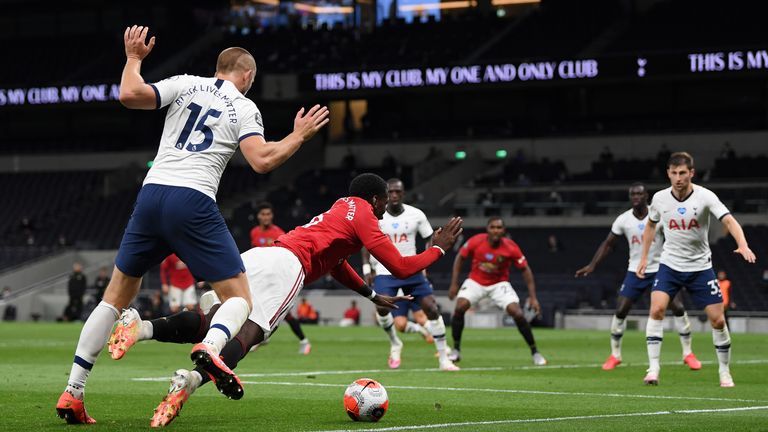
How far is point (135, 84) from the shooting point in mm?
8727

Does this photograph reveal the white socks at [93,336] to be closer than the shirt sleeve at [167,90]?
No

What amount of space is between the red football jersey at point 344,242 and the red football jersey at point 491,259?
889cm

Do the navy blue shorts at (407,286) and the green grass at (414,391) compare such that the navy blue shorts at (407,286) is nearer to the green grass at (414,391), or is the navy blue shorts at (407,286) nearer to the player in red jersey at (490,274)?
the player in red jersey at (490,274)

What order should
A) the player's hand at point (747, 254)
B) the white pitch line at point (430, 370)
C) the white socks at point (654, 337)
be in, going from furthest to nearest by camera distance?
the white pitch line at point (430, 370), the white socks at point (654, 337), the player's hand at point (747, 254)

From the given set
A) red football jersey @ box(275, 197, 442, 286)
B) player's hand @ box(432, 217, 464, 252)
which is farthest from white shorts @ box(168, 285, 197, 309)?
player's hand @ box(432, 217, 464, 252)

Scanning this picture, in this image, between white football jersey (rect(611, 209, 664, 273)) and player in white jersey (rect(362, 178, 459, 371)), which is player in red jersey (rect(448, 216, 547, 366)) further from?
white football jersey (rect(611, 209, 664, 273))

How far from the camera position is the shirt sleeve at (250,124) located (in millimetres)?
8844

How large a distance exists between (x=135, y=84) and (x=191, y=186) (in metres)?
0.77

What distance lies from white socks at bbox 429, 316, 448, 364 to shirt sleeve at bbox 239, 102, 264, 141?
837 cm

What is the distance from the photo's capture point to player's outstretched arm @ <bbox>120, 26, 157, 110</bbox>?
8.70m

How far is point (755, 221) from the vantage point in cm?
4019

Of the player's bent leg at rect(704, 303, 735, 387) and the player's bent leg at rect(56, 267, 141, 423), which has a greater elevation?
the player's bent leg at rect(56, 267, 141, 423)

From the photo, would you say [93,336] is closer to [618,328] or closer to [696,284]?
[696,284]

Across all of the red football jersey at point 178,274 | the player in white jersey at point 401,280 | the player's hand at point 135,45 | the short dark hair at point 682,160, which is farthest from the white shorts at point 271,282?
the red football jersey at point 178,274
